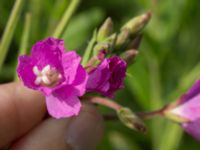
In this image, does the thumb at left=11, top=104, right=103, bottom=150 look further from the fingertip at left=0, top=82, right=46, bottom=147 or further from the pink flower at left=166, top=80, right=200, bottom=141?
the pink flower at left=166, top=80, right=200, bottom=141

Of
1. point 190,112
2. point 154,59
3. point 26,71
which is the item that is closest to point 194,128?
point 190,112

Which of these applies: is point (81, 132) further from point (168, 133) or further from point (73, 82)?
point (168, 133)

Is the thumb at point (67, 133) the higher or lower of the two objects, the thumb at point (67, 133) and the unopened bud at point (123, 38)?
the lower

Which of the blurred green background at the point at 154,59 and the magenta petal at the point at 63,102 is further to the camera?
the blurred green background at the point at 154,59

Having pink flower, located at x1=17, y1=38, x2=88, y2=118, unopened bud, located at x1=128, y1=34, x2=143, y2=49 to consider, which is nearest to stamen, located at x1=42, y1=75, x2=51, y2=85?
pink flower, located at x1=17, y1=38, x2=88, y2=118

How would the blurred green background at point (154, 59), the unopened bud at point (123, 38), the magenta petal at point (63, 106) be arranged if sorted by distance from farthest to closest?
1. the blurred green background at point (154, 59)
2. the unopened bud at point (123, 38)
3. the magenta petal at point (63, 106)

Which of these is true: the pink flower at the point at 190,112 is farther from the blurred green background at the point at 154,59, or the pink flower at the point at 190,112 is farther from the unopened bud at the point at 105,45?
the blurred green background at the point at 154,59

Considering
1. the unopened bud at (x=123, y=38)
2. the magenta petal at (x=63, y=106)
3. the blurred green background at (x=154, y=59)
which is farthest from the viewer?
the blurred green background at (x=154, y=59)

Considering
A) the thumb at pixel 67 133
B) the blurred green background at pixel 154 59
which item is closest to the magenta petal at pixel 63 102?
the thumb at pixel 67 133
